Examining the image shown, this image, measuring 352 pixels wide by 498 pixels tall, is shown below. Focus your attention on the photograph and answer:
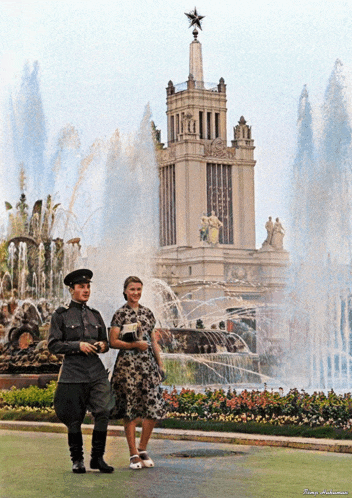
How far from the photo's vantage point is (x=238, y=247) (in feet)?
301

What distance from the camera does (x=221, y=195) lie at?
9638 cm

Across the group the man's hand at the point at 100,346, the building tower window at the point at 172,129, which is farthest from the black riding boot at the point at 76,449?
the building tower window at the point at 172,129

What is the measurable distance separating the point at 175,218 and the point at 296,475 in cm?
8653

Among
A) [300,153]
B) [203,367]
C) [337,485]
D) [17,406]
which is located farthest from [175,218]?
[337,485]

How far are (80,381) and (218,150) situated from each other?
90.4m

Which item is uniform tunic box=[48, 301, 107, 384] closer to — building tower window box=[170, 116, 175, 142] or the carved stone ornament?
the carved stone ornament

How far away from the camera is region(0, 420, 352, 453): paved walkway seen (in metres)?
8.95

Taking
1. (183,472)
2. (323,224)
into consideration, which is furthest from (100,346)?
(323,224)

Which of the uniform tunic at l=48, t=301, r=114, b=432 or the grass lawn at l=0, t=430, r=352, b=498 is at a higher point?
the uniform tunic at l=48, t=301, r=114, b=432

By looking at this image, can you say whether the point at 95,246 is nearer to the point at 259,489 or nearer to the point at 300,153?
the point at 300,153

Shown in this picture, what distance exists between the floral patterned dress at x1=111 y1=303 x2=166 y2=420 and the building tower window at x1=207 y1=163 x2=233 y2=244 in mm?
87023

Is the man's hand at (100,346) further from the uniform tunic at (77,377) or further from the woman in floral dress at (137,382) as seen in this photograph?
the woman in floral dress at (137,382)

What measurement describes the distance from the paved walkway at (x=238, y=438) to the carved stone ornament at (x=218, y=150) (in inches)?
3399

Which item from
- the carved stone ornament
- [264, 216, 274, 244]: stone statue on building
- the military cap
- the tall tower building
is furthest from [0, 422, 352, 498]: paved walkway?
the carved stone ornament
